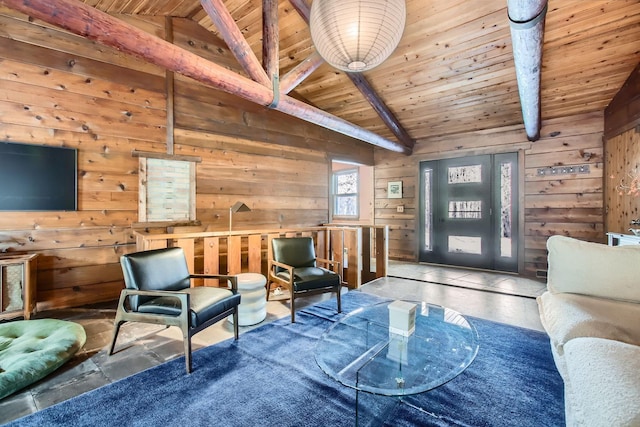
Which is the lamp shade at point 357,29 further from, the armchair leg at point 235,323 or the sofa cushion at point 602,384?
the armchair leg at point 235,323

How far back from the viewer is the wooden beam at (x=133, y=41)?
77.0 inches

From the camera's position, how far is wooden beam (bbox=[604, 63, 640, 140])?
3.67m

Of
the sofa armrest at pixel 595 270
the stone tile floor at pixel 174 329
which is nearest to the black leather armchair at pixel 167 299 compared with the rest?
the stone tile floor at pixel 174 329

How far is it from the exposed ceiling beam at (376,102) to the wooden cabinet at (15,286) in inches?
148

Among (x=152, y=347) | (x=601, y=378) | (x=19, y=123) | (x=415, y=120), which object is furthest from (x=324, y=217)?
(x=601, y=378)

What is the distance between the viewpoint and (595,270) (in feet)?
7.22

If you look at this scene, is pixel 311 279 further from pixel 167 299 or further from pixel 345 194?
pixel 345 194

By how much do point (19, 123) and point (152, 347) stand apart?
2651 mm

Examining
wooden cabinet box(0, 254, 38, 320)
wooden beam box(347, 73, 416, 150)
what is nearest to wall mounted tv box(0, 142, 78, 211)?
wooden cabinet box(0, 254, 38, 320)

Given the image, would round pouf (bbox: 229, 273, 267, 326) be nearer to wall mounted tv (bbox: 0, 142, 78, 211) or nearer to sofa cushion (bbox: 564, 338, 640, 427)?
wall mounted tv (bbox: 0, 142, 78, 211)

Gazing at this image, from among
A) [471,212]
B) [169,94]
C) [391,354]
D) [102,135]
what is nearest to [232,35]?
[169,94]

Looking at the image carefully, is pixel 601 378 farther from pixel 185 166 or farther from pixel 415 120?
pixel 415 120

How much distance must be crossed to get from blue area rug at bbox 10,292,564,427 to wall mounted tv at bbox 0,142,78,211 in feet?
7.57

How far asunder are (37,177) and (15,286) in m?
1.09
